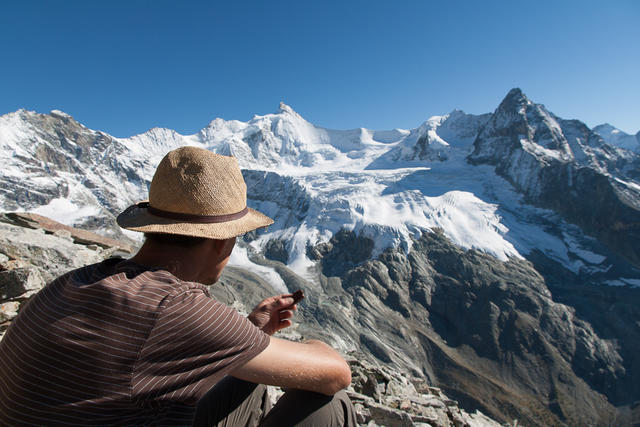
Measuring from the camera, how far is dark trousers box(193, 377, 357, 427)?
2.65 meters

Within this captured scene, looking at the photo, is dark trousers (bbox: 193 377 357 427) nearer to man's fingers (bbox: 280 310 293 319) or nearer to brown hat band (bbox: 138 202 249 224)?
man's fingers (bbox: 280 310 293 319)

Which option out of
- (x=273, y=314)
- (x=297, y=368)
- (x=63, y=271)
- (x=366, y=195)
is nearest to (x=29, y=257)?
(x=63, y=271)

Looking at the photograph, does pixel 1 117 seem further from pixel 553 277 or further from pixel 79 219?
pixel 553 277

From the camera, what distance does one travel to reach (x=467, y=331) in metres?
98.3

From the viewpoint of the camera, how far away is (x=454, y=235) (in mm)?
122250

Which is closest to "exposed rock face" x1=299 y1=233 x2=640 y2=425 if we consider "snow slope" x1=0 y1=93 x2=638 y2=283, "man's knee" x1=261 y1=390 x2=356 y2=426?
"snow slope" x1=0 y1=93 x2=638 y2=283

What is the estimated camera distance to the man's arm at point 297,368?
2049mm

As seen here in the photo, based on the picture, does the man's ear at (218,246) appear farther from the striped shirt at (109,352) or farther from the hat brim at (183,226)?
the striped shirt at (109,352)

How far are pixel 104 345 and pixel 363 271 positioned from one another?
11132cm

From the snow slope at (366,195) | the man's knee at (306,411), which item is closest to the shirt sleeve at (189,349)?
the man's knee at (306,411)

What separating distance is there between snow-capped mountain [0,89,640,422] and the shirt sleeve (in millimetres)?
79883

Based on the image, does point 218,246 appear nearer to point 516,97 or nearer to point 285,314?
point 285,314

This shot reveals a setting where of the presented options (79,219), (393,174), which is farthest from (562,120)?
(79,219)

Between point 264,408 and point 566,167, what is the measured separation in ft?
564
